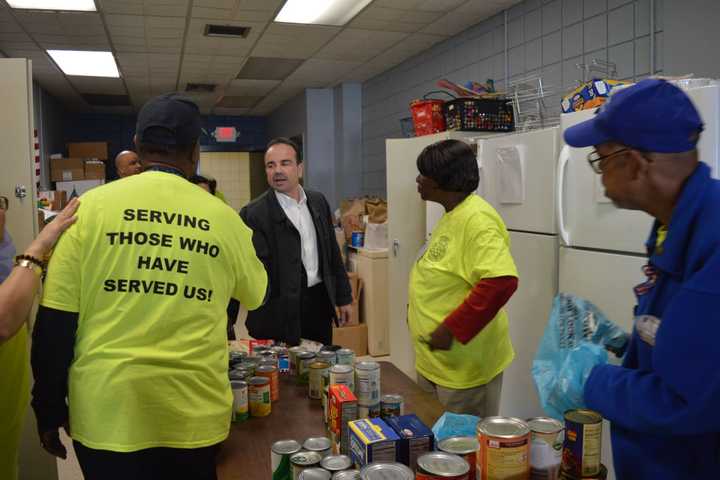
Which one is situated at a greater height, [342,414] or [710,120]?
[710,120]

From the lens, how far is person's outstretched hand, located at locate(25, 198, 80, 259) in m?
1.25

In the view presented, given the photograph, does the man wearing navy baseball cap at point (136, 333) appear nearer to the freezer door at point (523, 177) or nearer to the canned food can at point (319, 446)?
the canned food can at point (319, 446)

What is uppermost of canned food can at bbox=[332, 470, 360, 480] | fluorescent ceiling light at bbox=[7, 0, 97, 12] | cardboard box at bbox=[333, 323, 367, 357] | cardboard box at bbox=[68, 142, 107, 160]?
fluorescent ceiling light at bbox=[7, 0, 97, 12]

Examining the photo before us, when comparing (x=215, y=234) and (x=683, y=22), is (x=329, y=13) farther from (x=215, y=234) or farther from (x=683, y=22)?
(x=215, y=234)

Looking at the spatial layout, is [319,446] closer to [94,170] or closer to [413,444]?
[413,444]

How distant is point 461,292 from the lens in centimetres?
197

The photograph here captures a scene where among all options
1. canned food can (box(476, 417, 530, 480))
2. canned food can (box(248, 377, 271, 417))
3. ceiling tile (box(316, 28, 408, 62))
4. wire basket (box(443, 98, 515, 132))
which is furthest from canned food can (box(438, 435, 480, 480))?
ceiling tile (box(316, 28, 408, 62))

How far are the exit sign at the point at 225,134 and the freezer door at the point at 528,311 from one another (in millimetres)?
7910

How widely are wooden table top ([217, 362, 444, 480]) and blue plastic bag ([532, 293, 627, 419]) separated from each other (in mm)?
442

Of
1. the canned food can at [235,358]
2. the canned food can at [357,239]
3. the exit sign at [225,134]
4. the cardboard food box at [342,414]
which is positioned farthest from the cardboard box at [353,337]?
the exit sign at [225,134]

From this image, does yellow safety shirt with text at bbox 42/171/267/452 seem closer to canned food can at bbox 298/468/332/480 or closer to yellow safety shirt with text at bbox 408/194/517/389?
canned food can at bbox 298/468/332/480

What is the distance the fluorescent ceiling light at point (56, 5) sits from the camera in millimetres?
4074

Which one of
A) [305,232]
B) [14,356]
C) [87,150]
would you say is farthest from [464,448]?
[87,150]

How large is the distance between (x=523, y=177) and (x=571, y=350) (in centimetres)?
206
